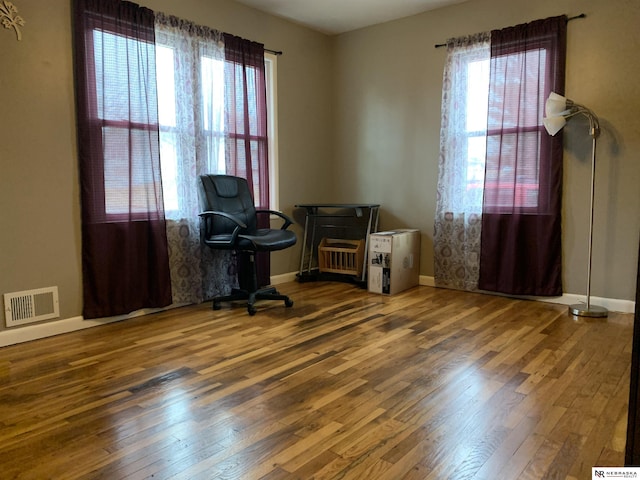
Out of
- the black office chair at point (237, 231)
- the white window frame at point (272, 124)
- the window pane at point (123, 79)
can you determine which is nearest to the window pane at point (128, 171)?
the window pane at point (123, 79)

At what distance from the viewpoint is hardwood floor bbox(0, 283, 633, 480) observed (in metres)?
1.63

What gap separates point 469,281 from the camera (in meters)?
4.27

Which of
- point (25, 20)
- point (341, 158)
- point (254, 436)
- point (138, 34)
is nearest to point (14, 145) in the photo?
point (25, 20)

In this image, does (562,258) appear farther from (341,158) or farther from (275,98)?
(275,98)

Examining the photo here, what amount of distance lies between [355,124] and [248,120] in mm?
1344

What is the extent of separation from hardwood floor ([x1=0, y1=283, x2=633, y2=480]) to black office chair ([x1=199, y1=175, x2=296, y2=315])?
1.19ft

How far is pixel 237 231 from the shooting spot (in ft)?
11.4

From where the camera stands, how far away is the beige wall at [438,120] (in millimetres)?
3475

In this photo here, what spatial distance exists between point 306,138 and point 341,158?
48cm

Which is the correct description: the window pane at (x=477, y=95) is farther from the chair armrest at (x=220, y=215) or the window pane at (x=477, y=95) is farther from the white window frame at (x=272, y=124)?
the chair armrest at (x=220, y=215)

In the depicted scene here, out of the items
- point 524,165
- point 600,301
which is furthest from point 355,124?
point 600,301

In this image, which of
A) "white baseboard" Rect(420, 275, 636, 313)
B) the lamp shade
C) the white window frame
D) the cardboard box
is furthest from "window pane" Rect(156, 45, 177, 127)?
"white baseboard" Rect(420, 275, 636, 313)

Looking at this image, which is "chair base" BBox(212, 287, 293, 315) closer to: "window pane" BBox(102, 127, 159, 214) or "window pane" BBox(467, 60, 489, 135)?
"window pane" BBox(102, 127, 159, 214)

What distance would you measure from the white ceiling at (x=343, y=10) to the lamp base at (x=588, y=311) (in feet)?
9.04
